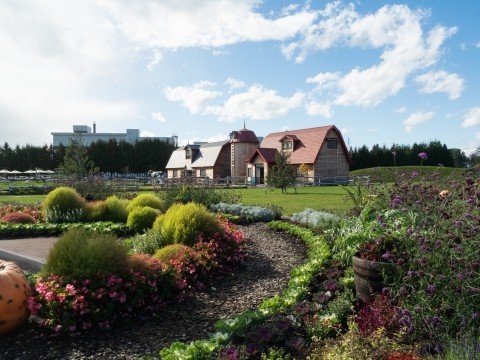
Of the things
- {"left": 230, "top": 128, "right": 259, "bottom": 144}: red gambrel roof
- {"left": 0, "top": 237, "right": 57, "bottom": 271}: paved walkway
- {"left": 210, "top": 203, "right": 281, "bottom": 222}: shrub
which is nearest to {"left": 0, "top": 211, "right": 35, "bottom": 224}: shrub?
{"left": 0, "top": 237, "right": 57, "bottom": 271}: paved walkway

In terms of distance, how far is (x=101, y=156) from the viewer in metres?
63.6

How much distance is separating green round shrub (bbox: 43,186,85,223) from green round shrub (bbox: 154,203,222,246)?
5.68 m

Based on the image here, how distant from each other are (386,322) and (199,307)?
2.20m

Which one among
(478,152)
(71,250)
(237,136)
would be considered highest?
(237,136)

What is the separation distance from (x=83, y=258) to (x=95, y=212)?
8015mm

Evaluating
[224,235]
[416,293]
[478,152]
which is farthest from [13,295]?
[478,152]

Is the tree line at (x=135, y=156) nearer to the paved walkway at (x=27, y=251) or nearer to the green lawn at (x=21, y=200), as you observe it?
the green lawn at (x=21, y=200)

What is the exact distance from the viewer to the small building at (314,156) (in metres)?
40.7

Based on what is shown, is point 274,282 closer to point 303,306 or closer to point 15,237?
point 303,306

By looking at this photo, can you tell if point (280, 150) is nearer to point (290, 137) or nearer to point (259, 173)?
point (290, 137)

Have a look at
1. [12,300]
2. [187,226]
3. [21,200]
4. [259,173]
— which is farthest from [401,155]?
[12,300]

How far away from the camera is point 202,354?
10.3 ft

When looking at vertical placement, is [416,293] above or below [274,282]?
above

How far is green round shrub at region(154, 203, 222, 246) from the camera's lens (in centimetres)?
678
